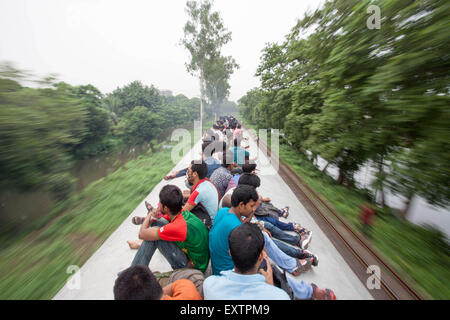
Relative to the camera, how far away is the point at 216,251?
1.74 meters

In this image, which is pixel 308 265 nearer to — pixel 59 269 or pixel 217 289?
pixel 217 289

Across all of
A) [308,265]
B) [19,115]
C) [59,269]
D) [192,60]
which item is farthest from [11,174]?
[192,60]

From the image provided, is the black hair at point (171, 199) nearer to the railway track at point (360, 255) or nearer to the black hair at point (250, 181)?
the black hair at point (250, 181)

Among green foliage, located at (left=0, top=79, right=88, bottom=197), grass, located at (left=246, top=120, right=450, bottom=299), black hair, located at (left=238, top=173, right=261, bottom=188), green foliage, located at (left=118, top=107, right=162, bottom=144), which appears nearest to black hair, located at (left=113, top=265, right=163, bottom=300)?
black hair, located at (left=238, top=173, right=261, bottom=188)

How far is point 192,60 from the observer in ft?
61.6

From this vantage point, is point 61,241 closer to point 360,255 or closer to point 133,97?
point 360,255

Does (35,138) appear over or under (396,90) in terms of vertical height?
under

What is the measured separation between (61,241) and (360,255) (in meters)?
4.61

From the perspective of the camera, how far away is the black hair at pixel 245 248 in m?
1.20

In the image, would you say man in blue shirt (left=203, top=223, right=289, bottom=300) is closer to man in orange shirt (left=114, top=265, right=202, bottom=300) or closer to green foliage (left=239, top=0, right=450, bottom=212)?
man in orange shirt (left=114, top=265, right=202, bottom=300)

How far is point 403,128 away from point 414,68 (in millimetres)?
624

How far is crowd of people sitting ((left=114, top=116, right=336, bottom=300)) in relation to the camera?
1145mm

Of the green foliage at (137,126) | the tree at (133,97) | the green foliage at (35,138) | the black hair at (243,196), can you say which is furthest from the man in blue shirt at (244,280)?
the tree at (133,97)

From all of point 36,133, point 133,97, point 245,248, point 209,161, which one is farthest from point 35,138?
point 133,97
